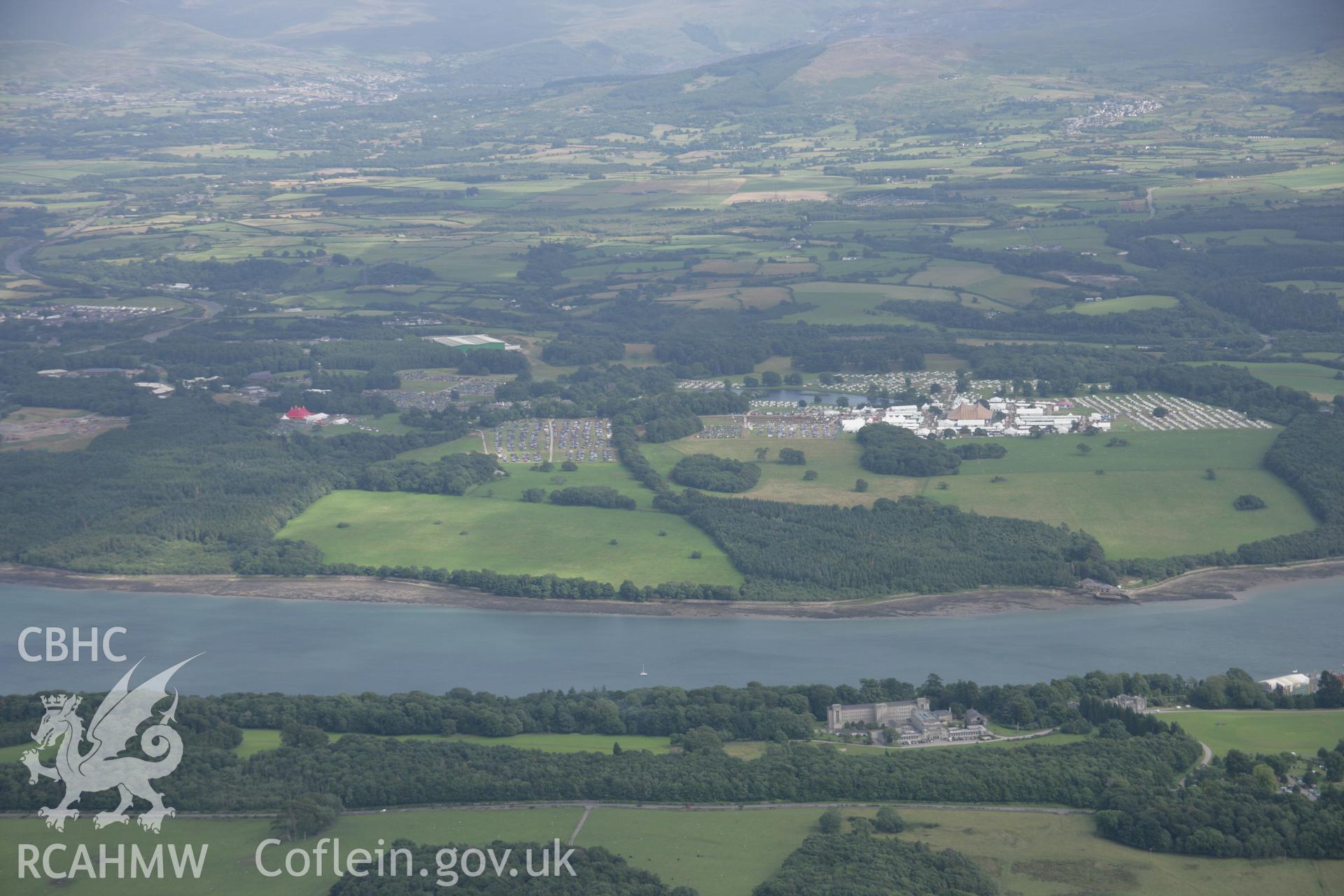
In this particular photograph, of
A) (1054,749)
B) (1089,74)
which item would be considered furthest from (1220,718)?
(1089,74)

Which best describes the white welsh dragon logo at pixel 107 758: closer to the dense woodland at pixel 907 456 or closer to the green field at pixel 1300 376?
the dense woodland at pixel 907 456

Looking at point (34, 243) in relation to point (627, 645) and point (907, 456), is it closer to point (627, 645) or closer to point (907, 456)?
point (907, 456)

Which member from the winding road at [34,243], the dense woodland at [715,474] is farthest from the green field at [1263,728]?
the winding road at [34,243]

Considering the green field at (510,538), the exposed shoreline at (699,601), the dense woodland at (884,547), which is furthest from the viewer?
the green field at (510,538)

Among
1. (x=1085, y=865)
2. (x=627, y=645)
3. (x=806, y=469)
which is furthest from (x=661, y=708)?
(x=806, y=469)

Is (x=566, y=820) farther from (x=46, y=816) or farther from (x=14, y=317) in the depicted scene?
(x=14, y=317)

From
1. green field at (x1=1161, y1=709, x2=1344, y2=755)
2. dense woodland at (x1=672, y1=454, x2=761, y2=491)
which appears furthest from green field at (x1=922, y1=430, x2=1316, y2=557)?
green field at (x1=1161, y1=709, x2=1344, y2=755)
